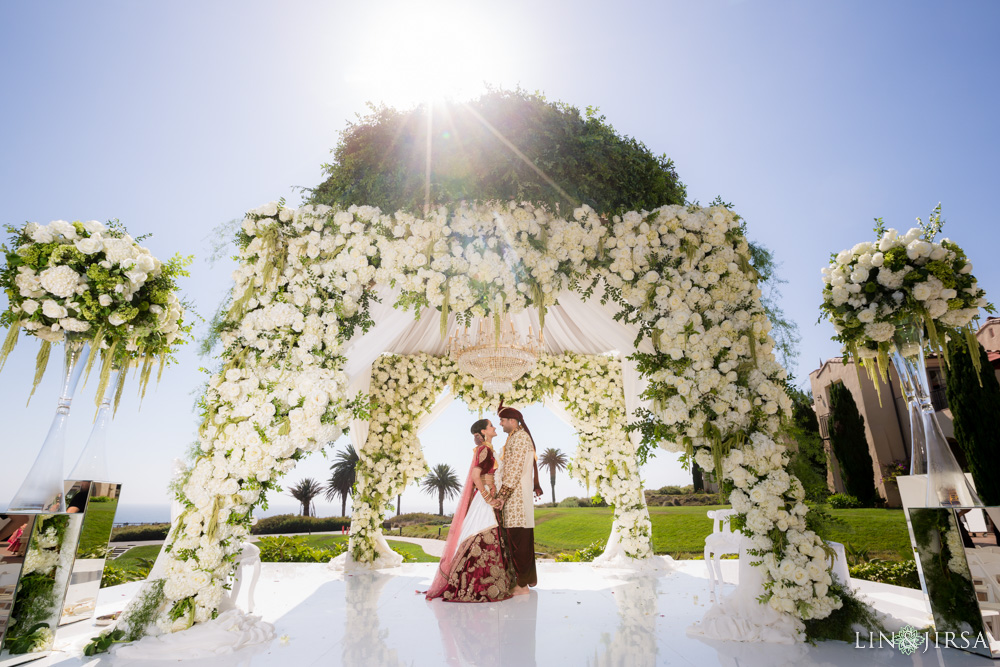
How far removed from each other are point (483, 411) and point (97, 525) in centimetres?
548

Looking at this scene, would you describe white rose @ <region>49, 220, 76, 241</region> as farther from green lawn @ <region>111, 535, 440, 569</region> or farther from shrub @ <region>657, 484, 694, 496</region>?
shrub @ <region>657, 484, 694, 496</region>

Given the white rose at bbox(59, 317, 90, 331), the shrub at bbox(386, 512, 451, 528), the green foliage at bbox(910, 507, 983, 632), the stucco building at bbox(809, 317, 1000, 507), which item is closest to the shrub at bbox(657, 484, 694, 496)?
the stucco building at bbox(809, 317, 1000, 507)

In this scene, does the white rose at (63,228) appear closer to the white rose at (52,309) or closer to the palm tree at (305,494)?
the white rose at (52,309)

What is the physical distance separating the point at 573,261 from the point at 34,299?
3.71 meters

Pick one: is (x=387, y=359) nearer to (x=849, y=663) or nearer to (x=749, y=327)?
(x=749, y=327)

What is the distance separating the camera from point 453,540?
5.09m

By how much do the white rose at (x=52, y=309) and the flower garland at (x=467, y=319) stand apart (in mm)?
980

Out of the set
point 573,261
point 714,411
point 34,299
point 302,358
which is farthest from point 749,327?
point 34,299

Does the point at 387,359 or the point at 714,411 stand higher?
the point at 387,359

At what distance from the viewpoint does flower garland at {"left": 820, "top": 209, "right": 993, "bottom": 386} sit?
3.29 metres

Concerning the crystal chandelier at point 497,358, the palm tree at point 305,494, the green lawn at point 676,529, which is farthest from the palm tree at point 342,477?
the crystal chandelier at point 497,358

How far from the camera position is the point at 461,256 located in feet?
12.8

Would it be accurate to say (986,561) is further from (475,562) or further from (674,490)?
(674,490)

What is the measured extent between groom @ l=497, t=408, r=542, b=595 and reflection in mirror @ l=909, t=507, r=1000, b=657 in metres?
3.40
